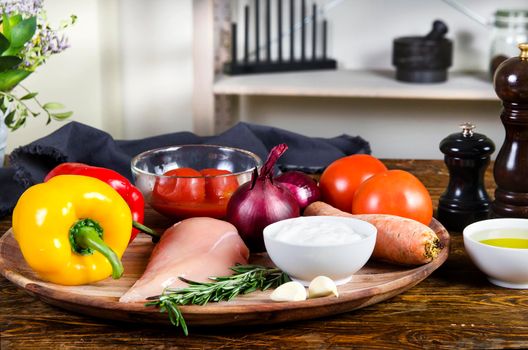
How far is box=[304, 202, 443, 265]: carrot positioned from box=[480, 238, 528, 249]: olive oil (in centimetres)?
6

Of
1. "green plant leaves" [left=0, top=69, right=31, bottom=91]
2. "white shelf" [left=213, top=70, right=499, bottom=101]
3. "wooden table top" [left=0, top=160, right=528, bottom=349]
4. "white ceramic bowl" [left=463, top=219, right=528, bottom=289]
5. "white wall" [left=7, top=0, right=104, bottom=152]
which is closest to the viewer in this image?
"wooden table top" [left=0, top=160, right=528, bottom=349]

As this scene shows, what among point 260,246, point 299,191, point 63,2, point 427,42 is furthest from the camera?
point 63,2

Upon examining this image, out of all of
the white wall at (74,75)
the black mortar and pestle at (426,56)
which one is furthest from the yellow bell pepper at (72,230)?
the white wall at (74,75)

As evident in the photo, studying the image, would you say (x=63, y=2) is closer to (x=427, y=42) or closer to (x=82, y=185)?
(x=427, y=42)

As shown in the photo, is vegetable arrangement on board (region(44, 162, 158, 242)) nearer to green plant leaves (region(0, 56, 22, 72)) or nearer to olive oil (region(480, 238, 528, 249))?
green plant leaves (region(0, 56, 22, 72))

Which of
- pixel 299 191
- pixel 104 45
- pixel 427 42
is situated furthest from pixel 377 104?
pixel 299 191

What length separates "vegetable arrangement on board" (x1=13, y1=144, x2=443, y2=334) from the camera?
956mm

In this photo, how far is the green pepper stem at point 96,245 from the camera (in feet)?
3.20

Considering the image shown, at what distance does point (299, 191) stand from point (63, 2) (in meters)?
1.57

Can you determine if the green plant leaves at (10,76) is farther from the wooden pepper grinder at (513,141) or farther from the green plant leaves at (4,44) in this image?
the wooden pepper grinder at (513,141)

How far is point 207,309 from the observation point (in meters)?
0.90

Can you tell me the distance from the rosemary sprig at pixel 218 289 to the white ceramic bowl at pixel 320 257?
0.03m

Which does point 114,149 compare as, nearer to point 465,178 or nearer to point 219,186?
point 219,186

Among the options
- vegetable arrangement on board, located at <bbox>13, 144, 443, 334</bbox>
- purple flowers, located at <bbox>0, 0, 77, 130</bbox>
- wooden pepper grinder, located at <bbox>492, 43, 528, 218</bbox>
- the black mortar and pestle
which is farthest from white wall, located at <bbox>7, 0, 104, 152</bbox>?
wooden pepper grinder, located at <bbox>492, 43, 528, 218</bbox>
